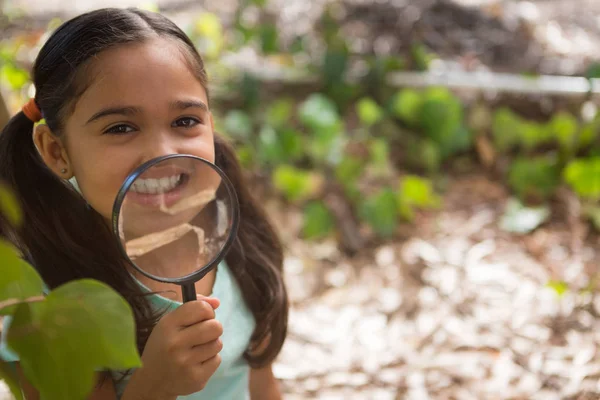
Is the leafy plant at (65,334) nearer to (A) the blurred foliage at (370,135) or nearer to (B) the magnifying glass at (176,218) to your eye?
(B) the magnifying glass at (176,218)

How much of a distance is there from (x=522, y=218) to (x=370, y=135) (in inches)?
38.2

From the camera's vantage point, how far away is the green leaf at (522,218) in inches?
114

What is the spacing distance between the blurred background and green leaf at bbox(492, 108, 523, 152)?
0.04ft

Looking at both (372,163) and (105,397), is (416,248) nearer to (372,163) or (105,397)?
(372,163)

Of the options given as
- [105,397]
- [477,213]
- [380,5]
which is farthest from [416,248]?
[380,5]

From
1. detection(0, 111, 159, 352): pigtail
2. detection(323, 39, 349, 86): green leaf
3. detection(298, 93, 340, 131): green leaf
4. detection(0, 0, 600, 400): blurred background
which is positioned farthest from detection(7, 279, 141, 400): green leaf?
detection(323, 39, 349, 86): green leaf

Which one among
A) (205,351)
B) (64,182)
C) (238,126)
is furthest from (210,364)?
(238,126)

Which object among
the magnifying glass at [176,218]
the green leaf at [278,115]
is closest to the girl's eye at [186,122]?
the magnifying glass at [176,218]

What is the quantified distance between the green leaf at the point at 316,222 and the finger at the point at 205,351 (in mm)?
1824

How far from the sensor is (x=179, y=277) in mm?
1032

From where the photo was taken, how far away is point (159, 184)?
3.37ft

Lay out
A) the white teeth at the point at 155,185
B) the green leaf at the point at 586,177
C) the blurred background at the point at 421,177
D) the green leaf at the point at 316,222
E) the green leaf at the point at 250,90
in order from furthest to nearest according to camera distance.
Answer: the green leaf at the point at 250,90 → the green leaf at the point at 316,222 → the green leaf at the point at 586,177 → the blurred background at the point at 421,177 → the white teeth at the point at 155,185

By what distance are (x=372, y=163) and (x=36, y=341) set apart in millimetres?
2783

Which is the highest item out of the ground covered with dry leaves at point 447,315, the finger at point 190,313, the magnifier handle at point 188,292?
the magnifier handle at point 188,292
